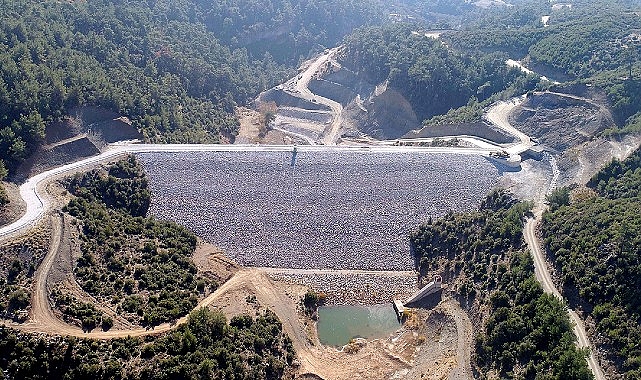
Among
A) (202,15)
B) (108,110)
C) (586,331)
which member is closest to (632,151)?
(586,331)

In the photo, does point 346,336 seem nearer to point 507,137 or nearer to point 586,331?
point 586,331

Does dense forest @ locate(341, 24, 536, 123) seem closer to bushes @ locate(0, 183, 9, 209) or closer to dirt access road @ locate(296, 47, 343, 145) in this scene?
dirt access road @ locate(296, 47, 343, 145)

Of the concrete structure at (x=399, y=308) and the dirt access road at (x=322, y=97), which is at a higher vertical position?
the concrete structure at (x=399, y=308)

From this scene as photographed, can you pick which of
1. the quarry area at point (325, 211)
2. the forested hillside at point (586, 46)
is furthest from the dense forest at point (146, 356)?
the forested hillside at point (586, 46)

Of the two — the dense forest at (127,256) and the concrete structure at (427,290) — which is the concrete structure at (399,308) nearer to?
the concrete structure at (427,290)

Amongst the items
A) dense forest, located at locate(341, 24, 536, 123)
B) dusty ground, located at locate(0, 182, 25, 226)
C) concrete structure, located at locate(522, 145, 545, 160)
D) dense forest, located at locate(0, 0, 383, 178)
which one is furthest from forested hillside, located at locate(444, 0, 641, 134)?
dusty ground, located at locate(0, 182, 25, 226)

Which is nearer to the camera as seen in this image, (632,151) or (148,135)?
(632,151)
